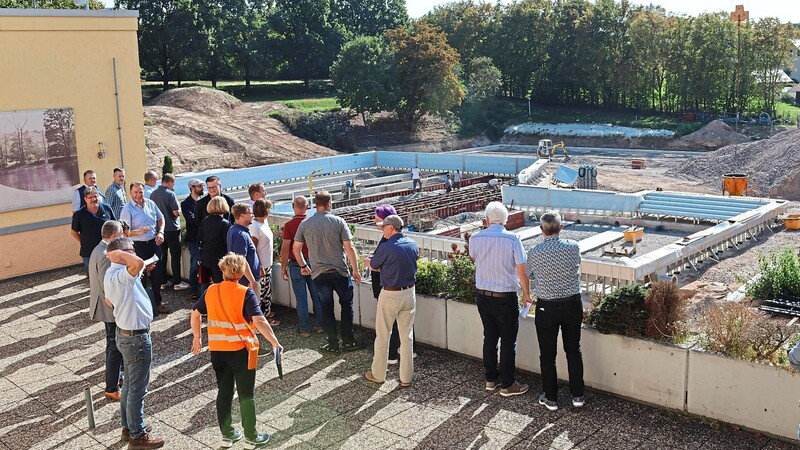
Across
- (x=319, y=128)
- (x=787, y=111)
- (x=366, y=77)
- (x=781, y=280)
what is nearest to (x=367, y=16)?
(x=366, y=77)

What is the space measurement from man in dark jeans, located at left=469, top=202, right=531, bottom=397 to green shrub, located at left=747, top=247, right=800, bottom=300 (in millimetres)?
6503

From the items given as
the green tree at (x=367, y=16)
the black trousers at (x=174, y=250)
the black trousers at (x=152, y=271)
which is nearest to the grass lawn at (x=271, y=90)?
the green tree at (x=367, y=16)

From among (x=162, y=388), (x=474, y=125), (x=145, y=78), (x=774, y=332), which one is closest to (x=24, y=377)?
(x=162, y=388)

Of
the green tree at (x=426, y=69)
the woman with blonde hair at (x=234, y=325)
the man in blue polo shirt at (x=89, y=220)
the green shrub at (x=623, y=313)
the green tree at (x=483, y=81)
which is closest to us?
the woman with blonde hair at (x=234, y=325)

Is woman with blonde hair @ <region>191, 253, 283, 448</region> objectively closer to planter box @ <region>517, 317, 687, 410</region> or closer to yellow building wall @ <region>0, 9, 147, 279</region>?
planter box @ <region>517, 317, 687, 410</region>

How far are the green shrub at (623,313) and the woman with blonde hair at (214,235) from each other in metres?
3.75

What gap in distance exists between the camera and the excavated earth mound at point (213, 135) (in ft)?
125

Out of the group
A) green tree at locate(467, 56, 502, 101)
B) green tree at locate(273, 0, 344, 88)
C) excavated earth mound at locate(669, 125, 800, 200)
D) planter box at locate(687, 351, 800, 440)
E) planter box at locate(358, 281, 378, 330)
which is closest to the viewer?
planter box at locate(687, 351, 800, 440)

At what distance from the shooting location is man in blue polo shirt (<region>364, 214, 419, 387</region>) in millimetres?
6773

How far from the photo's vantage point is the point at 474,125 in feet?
182

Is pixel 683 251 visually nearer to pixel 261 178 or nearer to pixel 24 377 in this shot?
pixel 24 377

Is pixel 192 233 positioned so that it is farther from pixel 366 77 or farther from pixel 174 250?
pixel 366 77

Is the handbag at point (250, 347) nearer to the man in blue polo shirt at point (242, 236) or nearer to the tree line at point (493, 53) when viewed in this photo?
the man in blue polo shirt at point (242, 236)

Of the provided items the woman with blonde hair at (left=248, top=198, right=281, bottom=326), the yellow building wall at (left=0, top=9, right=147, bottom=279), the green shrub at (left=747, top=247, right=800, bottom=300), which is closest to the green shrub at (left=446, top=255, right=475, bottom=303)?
the woman with blonde hair at (left=248, top=198, right=281, bottom=326)
